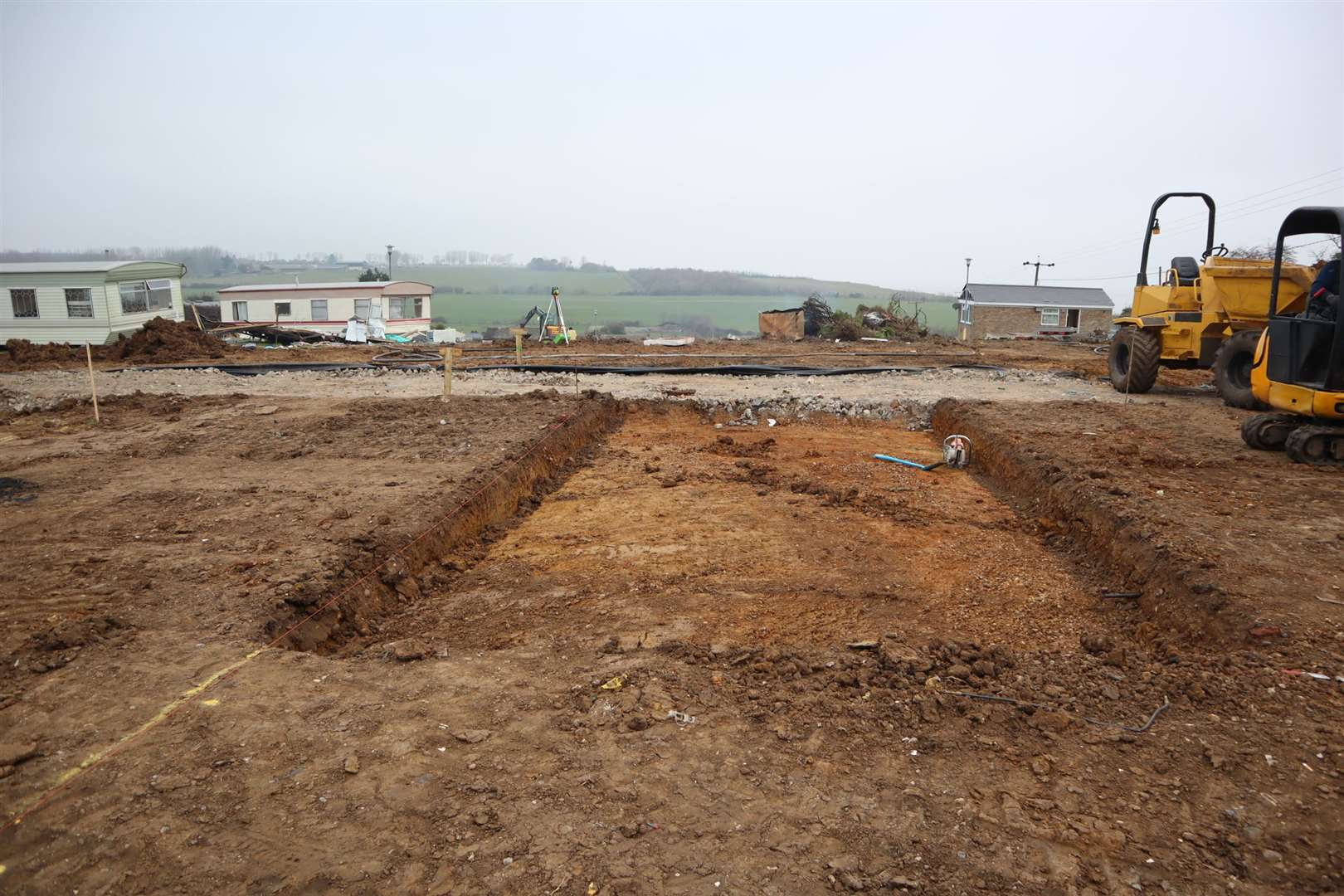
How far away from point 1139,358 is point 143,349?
23.4m

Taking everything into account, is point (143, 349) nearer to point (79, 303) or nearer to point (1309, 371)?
point (79, 303)

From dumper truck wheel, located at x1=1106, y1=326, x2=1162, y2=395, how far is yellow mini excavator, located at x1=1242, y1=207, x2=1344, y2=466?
4628 mm

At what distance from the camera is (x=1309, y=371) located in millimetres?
8477

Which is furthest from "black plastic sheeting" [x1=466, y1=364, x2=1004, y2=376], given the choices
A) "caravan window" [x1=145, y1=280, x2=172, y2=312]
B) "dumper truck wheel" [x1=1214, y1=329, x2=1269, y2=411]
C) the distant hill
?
the distant hill

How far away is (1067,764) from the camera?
3.64 meters

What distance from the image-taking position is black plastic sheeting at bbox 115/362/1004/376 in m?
17.6

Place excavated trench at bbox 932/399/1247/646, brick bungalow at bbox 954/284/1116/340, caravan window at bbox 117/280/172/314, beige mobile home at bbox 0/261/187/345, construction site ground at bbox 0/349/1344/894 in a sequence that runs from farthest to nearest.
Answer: brick bungalow at bbox 954/284/1116/340 → caravan window at bbox 117/280/172/314 → beige mobile home at bbox 0/261/187/345 → excavated trench at bbox 932/399/1247/646 → construction site ground at bbox 0/349/1344/894

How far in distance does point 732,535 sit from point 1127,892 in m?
4.81

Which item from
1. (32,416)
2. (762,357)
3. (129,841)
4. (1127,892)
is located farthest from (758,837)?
(762,357)

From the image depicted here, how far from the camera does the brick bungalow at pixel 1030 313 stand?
43.1 m

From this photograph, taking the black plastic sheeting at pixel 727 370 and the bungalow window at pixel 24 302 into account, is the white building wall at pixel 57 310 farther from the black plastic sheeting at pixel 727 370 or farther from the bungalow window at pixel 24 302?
the black plastic sheeting at pixel 727 370

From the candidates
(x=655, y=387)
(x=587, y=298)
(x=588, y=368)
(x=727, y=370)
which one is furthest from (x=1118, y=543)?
(x=587, y=298)

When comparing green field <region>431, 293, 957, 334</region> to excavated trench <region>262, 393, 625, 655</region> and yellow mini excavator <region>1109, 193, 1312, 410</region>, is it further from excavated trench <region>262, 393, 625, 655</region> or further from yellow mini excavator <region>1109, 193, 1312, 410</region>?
excavated trench <region>262, 393, 625, 655</region>

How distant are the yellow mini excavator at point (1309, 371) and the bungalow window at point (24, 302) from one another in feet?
101
